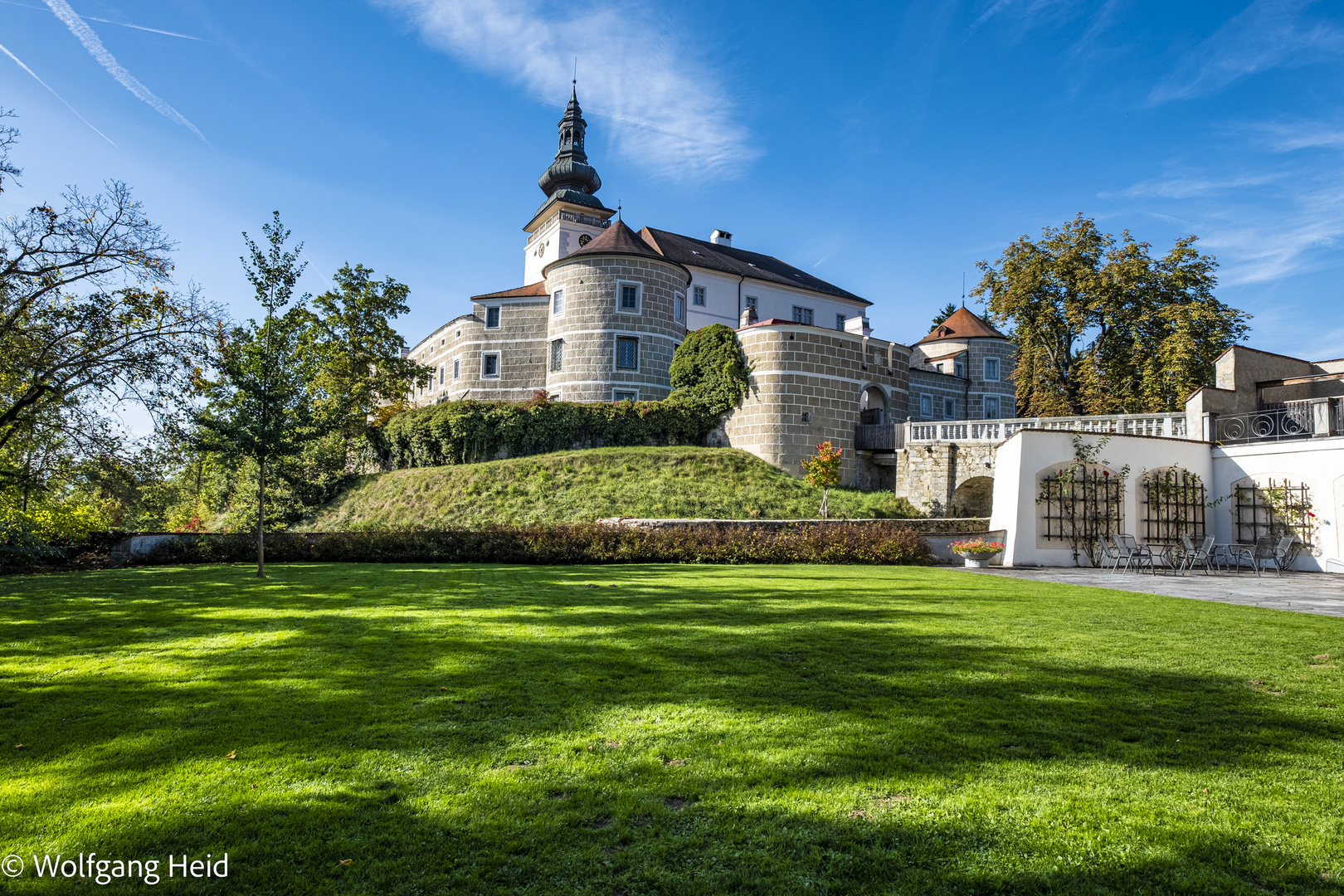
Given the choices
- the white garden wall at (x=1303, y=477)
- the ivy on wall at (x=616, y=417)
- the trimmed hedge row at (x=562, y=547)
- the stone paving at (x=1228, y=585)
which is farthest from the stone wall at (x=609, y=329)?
the white garden wall at (x=1303, y=477)

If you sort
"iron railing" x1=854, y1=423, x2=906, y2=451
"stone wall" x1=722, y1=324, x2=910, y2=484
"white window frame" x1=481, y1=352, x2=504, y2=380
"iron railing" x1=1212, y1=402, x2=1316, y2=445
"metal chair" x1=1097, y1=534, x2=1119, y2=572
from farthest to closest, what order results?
"white window frame" x1=481, y1=352, x2=504, y2=380
"stone wall" x1=722, y1=324, x2=910, y2=484
"iron railing" x1=854, y1=423, x2=906, y2=451
"iron railing" x1=1212, y1=402, x2=1316, y2=445
"metal chair" x1=1097, y1=534, x2=1119, y2=572

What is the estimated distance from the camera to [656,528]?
18.7 metres

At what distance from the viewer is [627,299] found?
36.9 meters

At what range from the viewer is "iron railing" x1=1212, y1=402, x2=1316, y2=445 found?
1867cm

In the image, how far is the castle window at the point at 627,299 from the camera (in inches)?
1448

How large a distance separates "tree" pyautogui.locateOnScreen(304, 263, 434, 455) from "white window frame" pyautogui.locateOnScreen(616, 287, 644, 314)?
11644 mm

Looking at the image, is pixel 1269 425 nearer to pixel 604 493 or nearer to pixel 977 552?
pixel 977 552

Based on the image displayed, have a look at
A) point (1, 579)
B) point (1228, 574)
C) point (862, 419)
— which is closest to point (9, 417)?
point (1, 579)

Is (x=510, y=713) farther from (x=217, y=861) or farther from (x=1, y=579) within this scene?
(x=1, y=579)

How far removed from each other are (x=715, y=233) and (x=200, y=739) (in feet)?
168

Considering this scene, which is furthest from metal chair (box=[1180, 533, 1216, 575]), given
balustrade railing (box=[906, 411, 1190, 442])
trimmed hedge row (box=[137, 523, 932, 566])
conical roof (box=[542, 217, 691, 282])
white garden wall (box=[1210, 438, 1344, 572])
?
conical roof (box=[542, 217, 691, 282])

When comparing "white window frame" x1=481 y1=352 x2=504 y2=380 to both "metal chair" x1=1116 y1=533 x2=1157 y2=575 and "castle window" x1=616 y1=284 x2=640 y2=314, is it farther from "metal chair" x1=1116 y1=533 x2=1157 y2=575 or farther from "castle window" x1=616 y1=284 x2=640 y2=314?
"metal chair" x1=1116 y1=533 x2=1157 y2=575

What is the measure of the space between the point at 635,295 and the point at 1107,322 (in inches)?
830

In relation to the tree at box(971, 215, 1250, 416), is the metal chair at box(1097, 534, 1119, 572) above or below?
below
